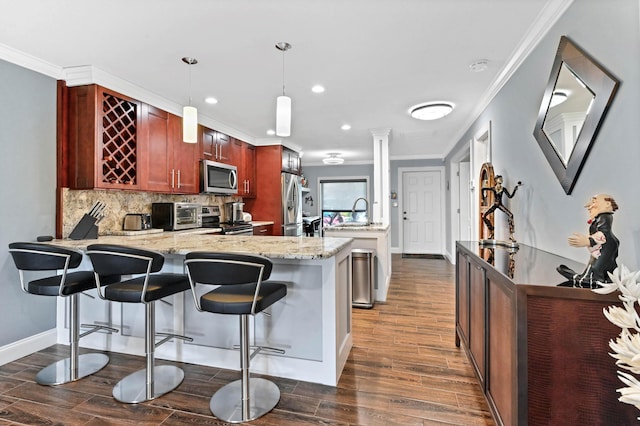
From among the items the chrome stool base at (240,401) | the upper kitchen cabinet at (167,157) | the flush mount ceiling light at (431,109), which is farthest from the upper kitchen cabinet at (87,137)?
the flush mount ceiling light at (431,109)

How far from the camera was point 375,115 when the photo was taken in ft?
14.2

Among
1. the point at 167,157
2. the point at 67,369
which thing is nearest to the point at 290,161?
the point at 167,157

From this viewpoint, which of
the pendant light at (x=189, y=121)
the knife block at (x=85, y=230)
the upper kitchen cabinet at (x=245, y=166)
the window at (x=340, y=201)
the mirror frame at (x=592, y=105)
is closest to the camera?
the mirror frame at (x=592, y=105)

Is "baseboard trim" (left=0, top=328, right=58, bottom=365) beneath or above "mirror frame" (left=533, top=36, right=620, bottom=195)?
beneath

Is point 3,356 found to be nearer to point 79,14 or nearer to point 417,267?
point 79,14

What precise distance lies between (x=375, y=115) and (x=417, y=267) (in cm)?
308

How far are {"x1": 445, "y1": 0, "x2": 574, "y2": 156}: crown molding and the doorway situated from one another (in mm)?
4097

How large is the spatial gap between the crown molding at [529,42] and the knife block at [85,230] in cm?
372

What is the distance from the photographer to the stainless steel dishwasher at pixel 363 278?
3736 mm

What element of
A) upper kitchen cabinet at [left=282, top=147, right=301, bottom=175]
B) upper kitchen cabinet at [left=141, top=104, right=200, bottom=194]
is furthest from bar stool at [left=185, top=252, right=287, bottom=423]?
upper kitchen cabinet at [left=282, top=147, right=301, bottom=175]

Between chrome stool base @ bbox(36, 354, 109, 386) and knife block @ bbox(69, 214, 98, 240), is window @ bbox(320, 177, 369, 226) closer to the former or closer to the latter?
knife block @ bbox(69, 214, 98, 240)

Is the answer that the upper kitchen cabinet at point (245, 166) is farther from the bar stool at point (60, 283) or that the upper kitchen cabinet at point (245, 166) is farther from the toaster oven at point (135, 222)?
the bar stool at point (60, 283)

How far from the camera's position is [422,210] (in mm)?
7742

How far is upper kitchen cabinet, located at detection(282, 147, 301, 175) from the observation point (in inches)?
234
